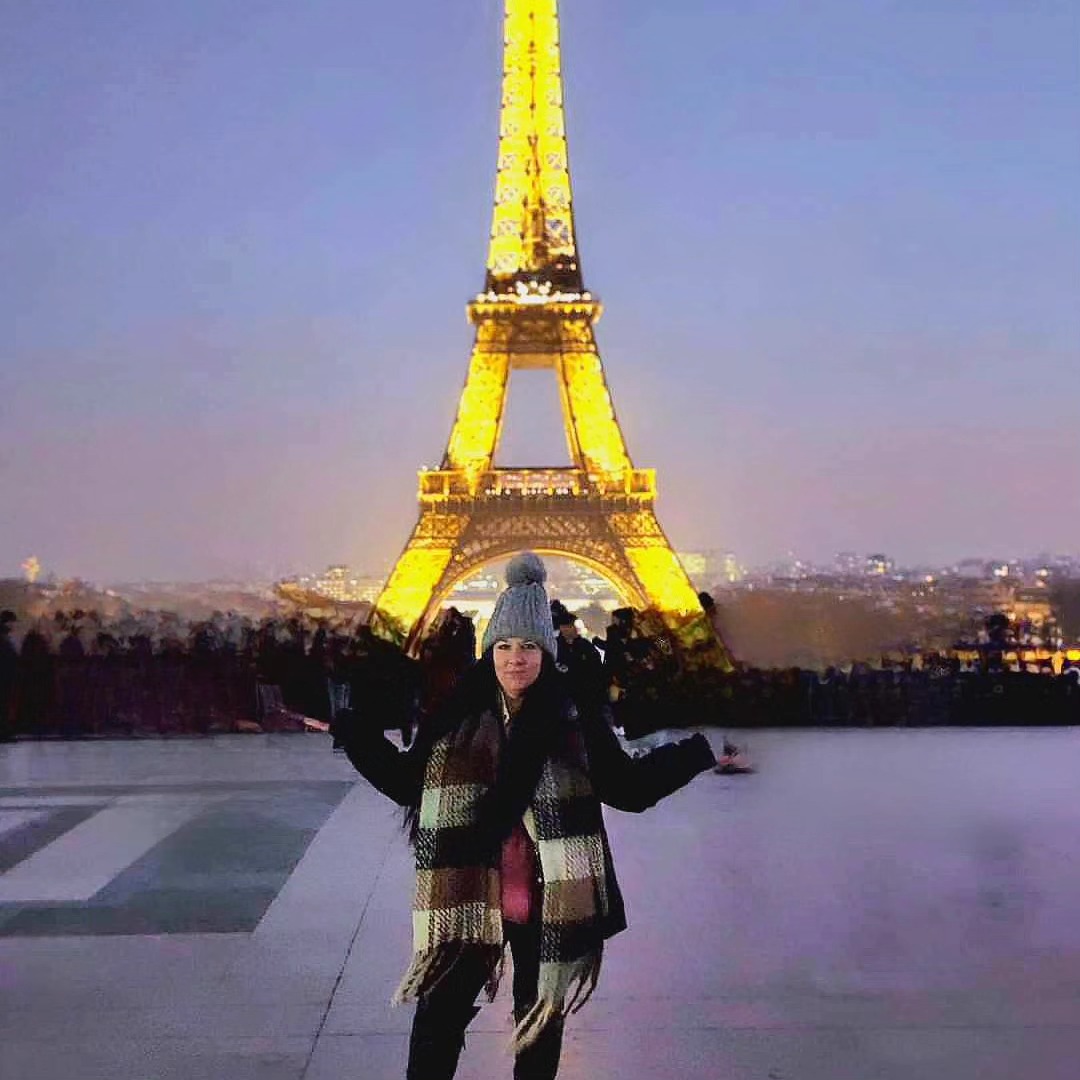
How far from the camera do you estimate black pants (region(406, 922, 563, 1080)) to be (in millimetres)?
3168

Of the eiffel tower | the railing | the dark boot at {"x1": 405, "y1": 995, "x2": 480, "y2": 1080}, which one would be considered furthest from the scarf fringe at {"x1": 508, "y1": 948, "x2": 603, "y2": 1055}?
the railing

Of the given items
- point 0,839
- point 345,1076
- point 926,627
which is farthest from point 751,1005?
point 926,627

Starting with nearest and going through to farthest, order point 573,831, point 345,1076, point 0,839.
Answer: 1. point 573,831
2. point 345,1076
3. point 0,839

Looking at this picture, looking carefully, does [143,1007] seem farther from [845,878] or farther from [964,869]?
[964,869]

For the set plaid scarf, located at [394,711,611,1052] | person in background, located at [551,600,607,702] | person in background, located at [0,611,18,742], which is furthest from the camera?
person in background, located at [0,611,18,742]

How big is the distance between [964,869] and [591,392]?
1034 inches

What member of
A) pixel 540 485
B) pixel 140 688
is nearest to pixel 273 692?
pixel 140 688

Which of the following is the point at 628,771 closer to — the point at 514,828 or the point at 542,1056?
the point at 514,828

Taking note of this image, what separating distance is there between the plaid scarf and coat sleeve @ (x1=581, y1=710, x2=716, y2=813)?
102 mm

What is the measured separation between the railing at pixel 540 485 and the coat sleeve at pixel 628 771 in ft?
95.5

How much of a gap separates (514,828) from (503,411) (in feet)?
99.3

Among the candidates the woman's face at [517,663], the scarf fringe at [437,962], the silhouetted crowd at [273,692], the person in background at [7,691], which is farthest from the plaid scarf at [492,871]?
the person in background at [7,691]

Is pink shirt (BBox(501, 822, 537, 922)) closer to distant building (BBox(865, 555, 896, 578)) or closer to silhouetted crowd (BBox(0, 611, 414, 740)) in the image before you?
silhouetted crowd (BBox(0, 611, 414, 740))

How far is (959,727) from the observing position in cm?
1323
